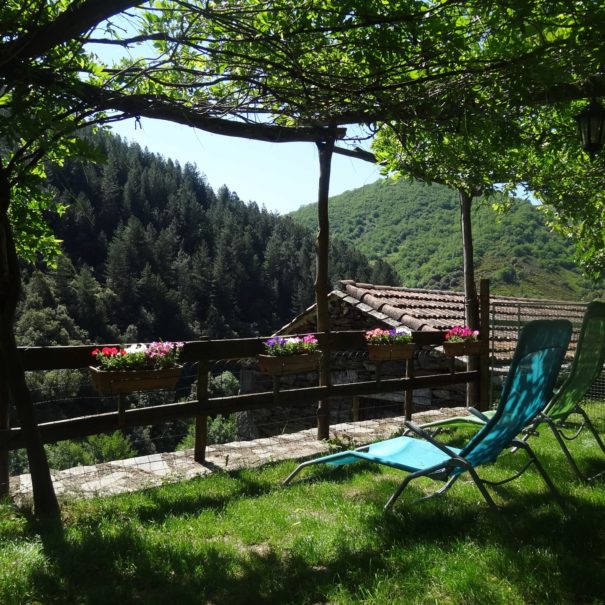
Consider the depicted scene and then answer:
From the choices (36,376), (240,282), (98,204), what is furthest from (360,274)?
(98,204)

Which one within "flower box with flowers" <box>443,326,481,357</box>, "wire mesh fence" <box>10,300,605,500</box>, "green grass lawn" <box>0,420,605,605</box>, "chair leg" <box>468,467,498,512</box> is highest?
"flower box with flowers" <box>443,326,481,357</box>

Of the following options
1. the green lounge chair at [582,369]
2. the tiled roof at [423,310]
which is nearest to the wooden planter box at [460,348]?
the tiled roof at [423,310]

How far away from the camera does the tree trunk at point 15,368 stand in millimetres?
→ 2949

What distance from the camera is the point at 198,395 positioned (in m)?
4.48

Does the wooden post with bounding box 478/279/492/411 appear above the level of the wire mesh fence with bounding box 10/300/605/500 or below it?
above

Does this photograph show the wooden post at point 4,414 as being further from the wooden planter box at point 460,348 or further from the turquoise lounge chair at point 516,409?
the wooden planter box at point 460,348

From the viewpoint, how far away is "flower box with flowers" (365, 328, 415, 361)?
556 cm

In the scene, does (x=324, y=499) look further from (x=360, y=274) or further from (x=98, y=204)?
(x=98, y=204)

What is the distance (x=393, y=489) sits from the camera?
356 centimetres

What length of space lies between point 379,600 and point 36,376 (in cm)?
4770

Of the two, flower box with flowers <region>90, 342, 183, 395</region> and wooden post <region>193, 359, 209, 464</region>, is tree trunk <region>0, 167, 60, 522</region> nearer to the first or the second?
flower box with flowers <region>90, 342, 183, 395</region>

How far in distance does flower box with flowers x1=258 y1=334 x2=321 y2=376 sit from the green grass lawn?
122 centimetres

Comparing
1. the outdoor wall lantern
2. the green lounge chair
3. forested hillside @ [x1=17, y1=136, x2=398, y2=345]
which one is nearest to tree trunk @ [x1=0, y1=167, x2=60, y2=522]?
the green lounge chair

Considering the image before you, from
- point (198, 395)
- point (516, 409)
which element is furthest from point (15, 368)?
point (516, 409)
